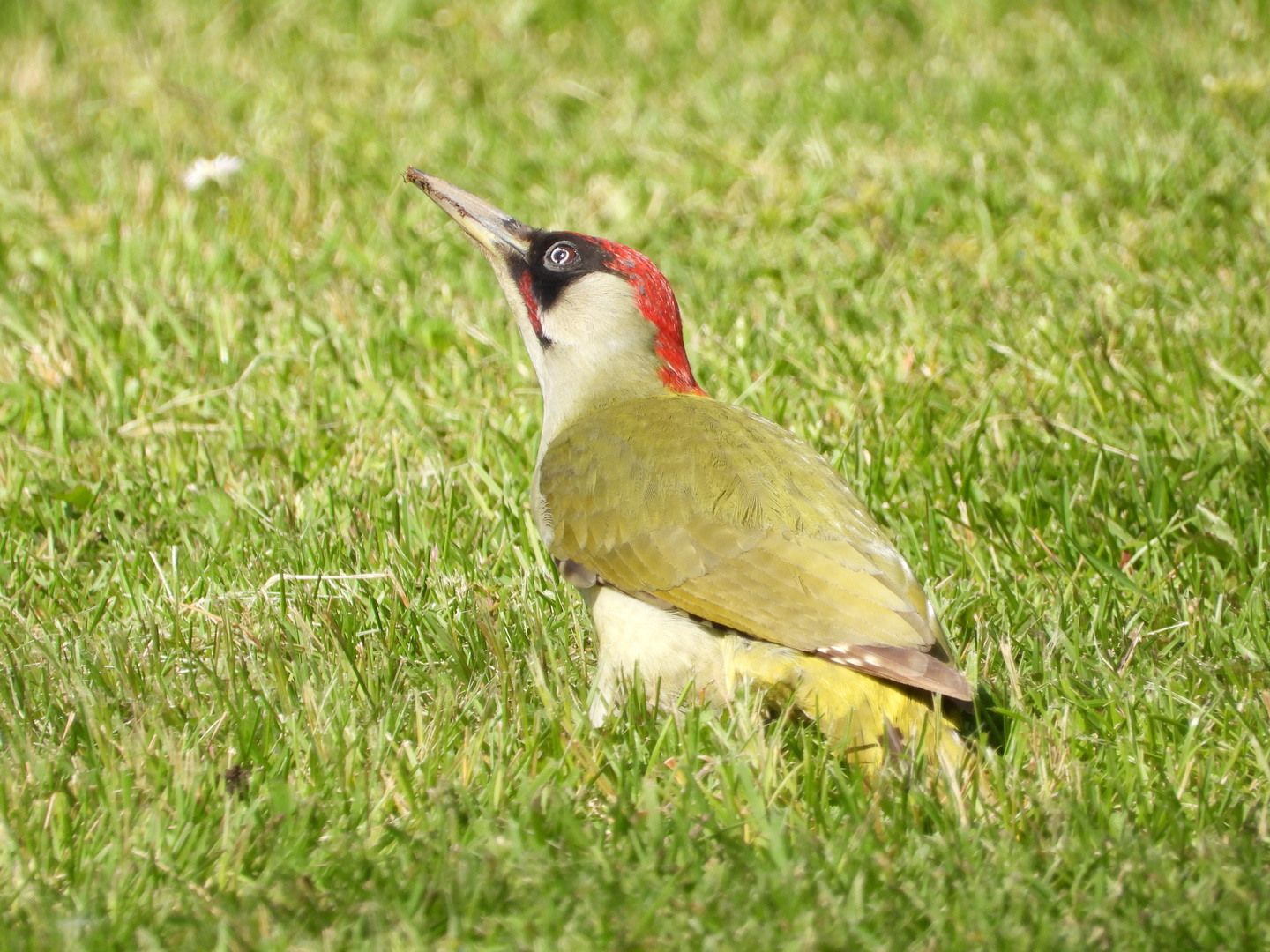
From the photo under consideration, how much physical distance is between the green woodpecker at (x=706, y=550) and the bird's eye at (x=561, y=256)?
0.11 feet

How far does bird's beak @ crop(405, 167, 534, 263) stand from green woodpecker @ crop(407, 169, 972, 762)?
210 millimetres

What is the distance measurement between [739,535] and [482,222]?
124cm

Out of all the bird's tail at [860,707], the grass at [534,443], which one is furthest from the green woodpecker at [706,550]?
the grass at [534,443]

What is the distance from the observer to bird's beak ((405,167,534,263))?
360cm

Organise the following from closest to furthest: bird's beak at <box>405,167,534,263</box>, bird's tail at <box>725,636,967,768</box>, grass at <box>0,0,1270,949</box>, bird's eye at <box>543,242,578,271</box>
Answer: grass at <box>0,0,1270,949</box>, bird's tail at <box>725,636,967,768</box>, bird's eye at <box>543,242,578,271</box>, bird's beak at <box>405,167,534,263</box>

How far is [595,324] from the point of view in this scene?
11.3 ft

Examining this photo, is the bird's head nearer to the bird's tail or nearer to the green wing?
the green wing

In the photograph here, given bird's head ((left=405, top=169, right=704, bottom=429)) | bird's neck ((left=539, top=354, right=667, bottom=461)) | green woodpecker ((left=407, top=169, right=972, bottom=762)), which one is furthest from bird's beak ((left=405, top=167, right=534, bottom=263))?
bird's neck ((left=539, top=354, right=667, bottom=461))

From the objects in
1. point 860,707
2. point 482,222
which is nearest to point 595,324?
point 482,222

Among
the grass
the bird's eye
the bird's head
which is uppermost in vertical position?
the bird's eye

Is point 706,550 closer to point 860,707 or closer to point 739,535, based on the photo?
point 739,535

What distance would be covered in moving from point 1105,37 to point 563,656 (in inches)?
181

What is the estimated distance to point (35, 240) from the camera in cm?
512

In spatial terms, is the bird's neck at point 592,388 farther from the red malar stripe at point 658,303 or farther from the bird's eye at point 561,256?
the bird's eye at point 561,256
